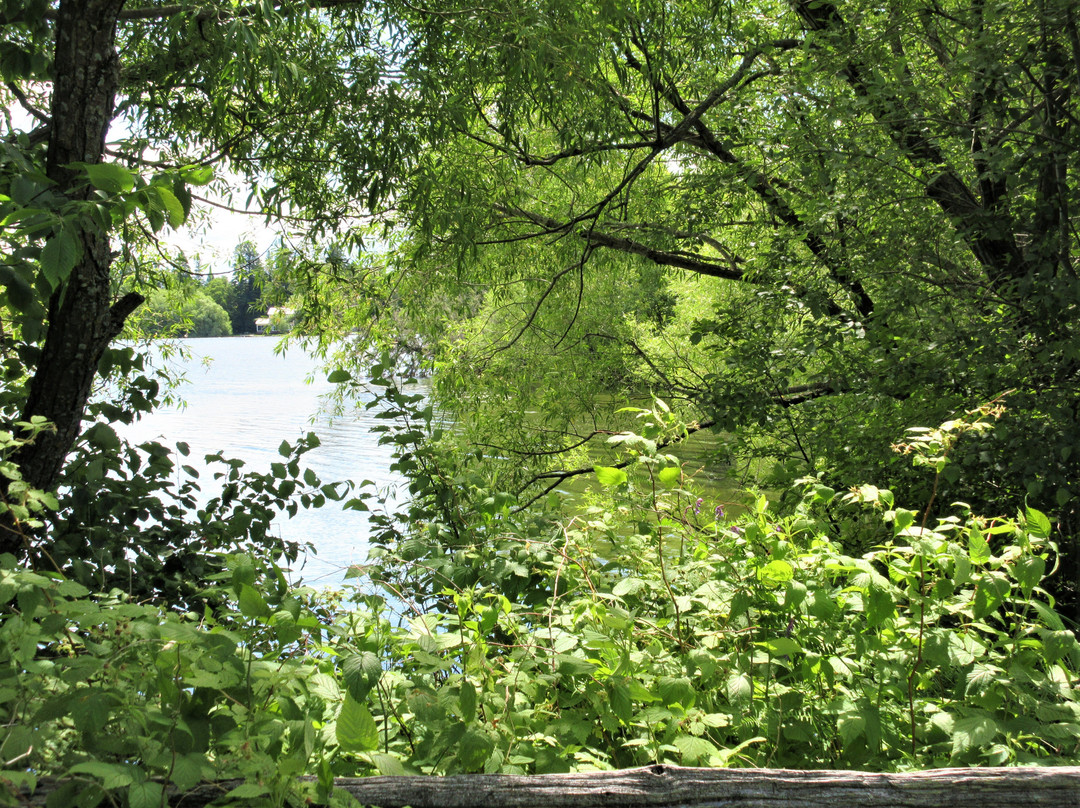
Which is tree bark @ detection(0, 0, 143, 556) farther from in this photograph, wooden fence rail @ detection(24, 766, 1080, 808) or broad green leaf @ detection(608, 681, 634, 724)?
broad green leaf @ detection(608, 681, 634, 724)

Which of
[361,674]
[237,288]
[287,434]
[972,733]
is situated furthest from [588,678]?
[287,434]

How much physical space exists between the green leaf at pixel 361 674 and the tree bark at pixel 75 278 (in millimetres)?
1725

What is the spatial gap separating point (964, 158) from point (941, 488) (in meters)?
1.65

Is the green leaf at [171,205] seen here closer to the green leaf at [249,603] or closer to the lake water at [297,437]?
the green leaf at [249,603]

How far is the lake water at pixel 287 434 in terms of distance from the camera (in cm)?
789

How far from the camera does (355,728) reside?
4.09 ft

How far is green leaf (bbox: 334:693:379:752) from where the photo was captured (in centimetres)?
124

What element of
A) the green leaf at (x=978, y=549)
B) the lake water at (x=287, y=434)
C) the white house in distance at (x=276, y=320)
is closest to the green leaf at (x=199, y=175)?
the green leaf at (x=978, y=549)

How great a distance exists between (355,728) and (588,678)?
586 millimetres

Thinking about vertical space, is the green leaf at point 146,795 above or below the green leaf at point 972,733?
below

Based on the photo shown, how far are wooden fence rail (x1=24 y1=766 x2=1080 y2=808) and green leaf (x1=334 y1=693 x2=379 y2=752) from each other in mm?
74

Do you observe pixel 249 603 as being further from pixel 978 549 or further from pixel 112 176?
pixel 978 549

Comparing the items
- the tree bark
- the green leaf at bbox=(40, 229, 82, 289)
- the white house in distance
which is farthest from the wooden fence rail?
the white house in distance

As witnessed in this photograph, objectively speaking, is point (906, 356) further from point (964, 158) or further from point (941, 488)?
point (964, 158)
